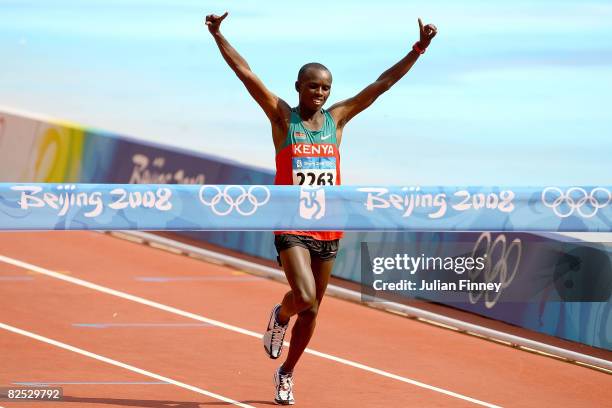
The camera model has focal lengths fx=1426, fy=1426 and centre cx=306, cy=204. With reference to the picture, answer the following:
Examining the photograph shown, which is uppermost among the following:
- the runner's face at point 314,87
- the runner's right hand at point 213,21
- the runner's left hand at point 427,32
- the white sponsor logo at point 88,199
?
the runner's left hand at point 427,32

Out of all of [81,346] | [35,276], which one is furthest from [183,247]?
[81,346]

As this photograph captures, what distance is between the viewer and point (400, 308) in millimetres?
17047

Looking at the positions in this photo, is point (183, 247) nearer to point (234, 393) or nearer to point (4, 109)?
point (4, 109)

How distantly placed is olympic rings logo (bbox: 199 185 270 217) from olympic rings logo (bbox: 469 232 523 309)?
15.8 ft

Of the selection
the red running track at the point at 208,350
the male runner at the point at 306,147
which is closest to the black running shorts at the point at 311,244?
the male runner at the point at 306,147

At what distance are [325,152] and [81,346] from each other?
411 cm

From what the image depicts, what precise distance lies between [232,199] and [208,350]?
127 inches

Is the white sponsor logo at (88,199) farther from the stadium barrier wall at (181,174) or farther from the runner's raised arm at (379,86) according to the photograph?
the stadium barrier wall at (181,174)


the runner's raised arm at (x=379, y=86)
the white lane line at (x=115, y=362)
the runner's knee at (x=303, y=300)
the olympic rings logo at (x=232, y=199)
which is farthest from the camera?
the white lane line at (x=115, y=362)

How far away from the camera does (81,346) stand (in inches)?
566

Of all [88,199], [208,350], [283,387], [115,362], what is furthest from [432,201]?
[115,362]

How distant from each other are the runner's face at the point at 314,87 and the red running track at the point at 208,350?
266 centimetres

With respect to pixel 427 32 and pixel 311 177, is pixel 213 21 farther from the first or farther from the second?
pixel 427 32

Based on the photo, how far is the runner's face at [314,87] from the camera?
37.6ft
